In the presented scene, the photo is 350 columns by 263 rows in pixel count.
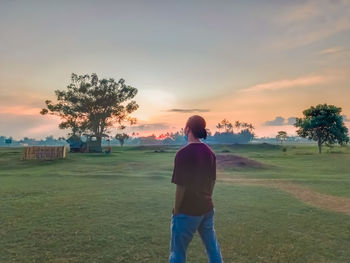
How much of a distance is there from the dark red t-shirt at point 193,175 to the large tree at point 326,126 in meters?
68.5

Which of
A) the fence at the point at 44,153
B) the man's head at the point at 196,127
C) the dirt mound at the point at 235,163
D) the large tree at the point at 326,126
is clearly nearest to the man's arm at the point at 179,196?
the man's head at the point at 196,127

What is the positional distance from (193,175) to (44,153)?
4243 centimetres

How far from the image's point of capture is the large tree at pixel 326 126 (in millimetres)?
66000

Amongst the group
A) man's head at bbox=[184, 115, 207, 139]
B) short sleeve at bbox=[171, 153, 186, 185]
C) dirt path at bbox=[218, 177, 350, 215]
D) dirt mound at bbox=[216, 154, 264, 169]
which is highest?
man's head at bbox=[184, 115, 207, 139]

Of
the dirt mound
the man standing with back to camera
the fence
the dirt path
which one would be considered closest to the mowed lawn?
the dirt path

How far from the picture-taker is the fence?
4172 centimetres

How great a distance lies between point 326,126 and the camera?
66625 mm

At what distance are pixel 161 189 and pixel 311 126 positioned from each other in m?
59.1

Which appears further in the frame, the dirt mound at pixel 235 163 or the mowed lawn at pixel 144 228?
the dirt mound at pixel 235 163

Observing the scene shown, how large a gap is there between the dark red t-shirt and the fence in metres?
40.8

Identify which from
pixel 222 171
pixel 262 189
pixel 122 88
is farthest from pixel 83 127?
pixel 262 189

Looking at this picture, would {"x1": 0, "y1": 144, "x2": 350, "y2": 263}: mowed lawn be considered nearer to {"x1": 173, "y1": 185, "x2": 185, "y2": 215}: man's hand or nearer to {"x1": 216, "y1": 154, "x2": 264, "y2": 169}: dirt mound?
{"x1": 173, "y1": 185, "x2": 185, "y2": 215}: man's hand

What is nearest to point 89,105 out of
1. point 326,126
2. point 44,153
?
point 44,153

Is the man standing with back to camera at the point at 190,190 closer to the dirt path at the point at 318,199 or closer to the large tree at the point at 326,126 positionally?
the dirt path at the point at 318,199
